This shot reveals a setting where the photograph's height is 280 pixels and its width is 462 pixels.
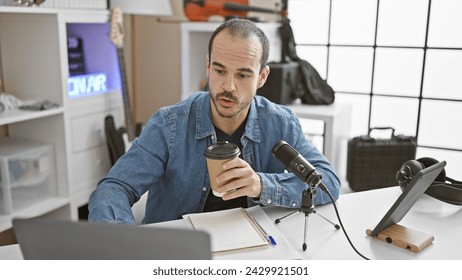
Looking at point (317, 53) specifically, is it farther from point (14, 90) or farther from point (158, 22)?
point (14, 90)

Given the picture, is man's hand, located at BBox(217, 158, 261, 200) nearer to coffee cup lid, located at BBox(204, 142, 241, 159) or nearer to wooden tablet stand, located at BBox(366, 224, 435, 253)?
coffee cup lid, located at BBox(204, 142, 241, 159)

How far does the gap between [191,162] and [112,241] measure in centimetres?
80

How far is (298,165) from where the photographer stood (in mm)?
1153

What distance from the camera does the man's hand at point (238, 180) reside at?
3.72ft

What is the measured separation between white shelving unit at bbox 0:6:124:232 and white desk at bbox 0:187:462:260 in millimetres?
1474

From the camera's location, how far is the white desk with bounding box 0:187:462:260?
1.13m

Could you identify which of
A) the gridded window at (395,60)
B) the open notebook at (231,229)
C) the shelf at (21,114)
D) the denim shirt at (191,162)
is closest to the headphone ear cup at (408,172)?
the denim shirt at (191,162)

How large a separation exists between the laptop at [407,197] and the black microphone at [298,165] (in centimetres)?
23

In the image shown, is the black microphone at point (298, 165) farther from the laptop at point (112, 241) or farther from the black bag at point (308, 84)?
the black bag at point (308, 84)

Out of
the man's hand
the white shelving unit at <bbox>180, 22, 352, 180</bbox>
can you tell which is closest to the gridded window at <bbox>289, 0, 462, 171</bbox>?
A: the white shelving unit at <bbox>180, 22, 352, 180</bbox>

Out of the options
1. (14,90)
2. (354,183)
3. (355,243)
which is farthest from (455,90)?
(14,90)

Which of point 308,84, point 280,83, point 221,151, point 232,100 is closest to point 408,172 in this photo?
point 232,100

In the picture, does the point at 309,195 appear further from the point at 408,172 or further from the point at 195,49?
the point at 195,49

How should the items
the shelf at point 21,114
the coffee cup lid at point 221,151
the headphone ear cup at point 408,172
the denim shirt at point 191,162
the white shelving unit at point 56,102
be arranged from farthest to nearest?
the white shelving unit at point 56,102
the shelf at point 21,114
the headphone ear cup at point 408,172
the denim shirt at point 191,162
the coffee cup lid at point 221,151
